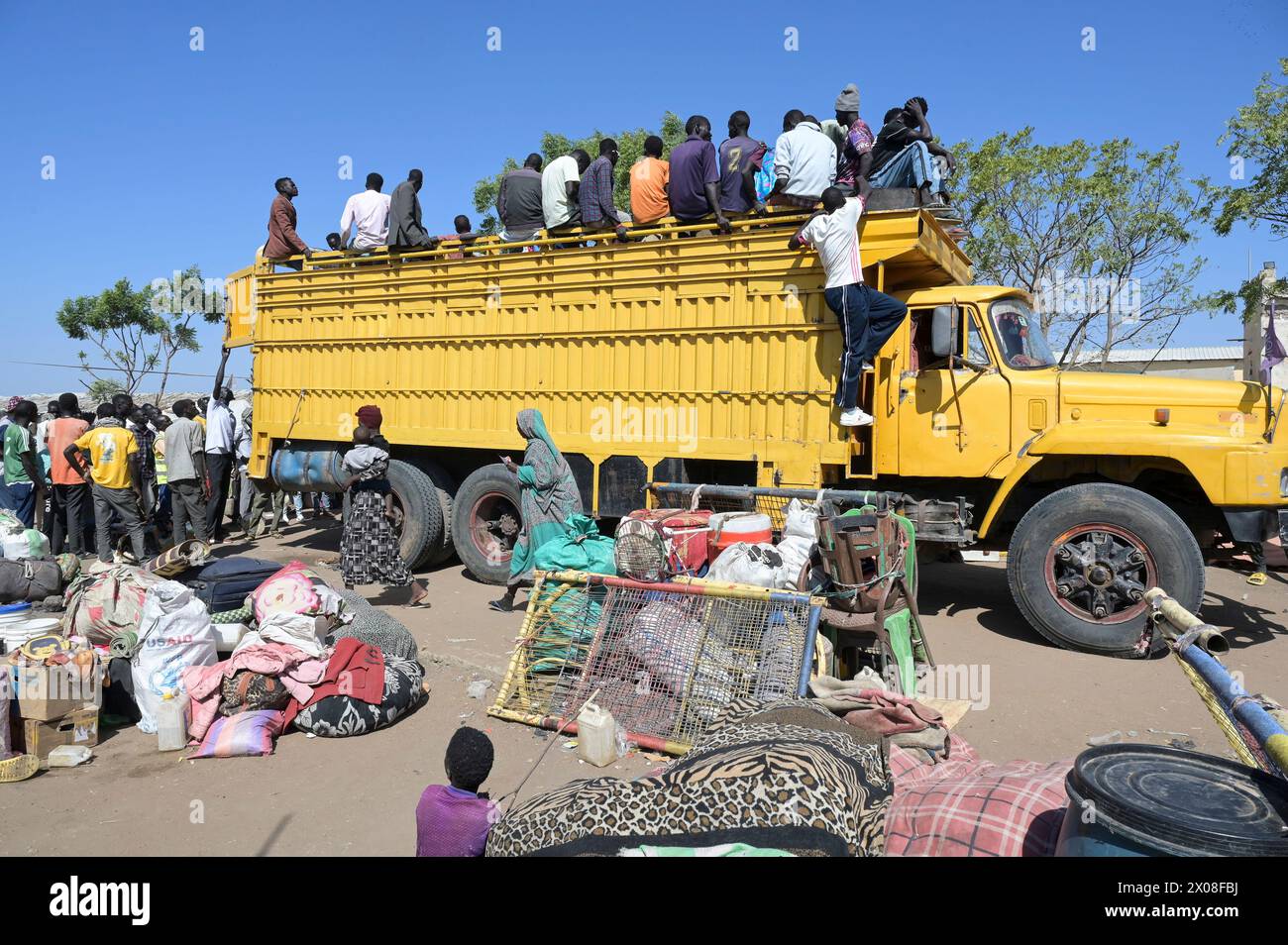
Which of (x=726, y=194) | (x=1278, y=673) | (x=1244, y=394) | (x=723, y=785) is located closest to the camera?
(x=723, y=785)

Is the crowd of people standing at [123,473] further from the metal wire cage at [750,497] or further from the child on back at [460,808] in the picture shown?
the child on back at [460,808]

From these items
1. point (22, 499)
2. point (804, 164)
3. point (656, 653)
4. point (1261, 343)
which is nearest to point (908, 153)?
point (804, 164)

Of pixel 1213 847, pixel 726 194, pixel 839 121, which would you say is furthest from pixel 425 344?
pixel 1213 847

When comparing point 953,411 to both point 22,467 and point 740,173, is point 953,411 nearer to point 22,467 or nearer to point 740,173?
point 740,173

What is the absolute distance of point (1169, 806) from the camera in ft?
6.06

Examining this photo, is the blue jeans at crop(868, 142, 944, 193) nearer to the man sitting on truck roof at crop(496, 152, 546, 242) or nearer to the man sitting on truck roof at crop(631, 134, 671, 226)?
the man sitting on truck roof at crop(631, 134, 671, 226)

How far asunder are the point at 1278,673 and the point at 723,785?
4860 mm

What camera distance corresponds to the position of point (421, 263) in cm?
877

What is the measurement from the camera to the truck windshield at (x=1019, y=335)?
21.1 feet

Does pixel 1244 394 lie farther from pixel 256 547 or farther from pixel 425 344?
pixel 256 547

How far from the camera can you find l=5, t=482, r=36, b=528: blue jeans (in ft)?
32.6

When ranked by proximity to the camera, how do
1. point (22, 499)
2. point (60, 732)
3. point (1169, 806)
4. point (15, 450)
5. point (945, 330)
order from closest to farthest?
point (1169, 806)
point (60, 732)
point (945, 330)
point (15, 450)
point (22, 499)

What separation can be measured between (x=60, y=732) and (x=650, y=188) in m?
6.22

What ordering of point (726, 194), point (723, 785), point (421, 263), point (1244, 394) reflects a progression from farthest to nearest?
point (421, 263) → point (726, 194) → point (1244, 394) → point (723, 785)
